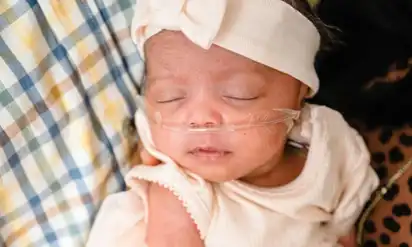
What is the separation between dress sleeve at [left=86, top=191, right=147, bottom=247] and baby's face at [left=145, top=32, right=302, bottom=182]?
4.8 inches

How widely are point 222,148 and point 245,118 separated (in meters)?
0.06

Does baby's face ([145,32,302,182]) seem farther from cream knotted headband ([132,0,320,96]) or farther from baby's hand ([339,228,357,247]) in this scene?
baby's hand ([339,228,357,247])

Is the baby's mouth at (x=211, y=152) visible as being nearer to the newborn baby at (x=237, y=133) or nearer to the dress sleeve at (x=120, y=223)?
the newborn baby at (x=237, y=133)

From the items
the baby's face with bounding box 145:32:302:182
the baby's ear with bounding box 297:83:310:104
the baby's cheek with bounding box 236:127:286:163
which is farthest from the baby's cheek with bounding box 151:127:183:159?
the baby's ear with bounding box 297:83:310:104

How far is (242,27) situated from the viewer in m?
1.33

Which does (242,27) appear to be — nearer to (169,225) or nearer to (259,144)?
(259,144)

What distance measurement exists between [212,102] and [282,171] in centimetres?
23

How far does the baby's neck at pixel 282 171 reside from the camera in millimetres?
1455

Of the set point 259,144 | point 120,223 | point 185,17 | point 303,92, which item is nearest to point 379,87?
point 303,92

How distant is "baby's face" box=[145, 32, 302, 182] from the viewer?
1.33 meters

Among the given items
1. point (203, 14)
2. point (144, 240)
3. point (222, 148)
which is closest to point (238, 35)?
point (203, 14)

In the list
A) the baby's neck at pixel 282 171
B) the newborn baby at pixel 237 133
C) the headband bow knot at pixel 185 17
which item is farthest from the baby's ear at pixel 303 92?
the headband bow knot at pixel 185 17

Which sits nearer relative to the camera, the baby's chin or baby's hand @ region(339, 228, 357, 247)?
the baby's chin

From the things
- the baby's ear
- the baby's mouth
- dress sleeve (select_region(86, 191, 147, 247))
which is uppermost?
the baby's mouth
